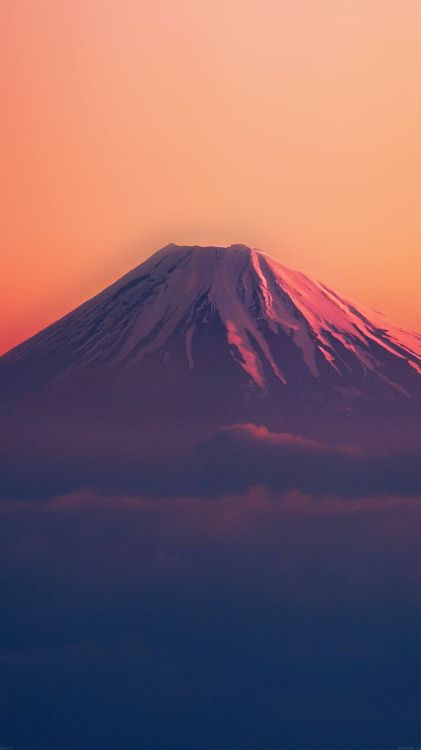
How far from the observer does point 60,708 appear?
79312 millimetres

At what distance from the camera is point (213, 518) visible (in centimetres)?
→ 8688

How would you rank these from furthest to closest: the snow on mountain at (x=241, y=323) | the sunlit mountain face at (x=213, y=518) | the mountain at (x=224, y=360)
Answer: the snow on mountain at (x=241, y=323), the mountain at (x=224, y=360), the sunlit mountain face at (x=213, y=518)

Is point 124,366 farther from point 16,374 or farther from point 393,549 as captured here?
point 393,549

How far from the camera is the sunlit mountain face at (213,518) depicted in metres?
79.0

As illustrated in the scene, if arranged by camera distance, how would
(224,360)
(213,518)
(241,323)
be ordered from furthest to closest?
1. (241,323)
2. (224,360)
3. (213,518)

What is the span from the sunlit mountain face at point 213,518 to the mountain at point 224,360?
13cm

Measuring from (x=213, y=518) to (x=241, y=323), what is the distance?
12248mm

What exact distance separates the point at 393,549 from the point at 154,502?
45.7ft

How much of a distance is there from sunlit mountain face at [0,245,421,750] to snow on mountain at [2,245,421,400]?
0.14m

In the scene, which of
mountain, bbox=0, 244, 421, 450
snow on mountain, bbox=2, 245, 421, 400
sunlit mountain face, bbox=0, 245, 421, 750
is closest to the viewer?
sunlit mountain face, bbox=0, 245, 421, 750

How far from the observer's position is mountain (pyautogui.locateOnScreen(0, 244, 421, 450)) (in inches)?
3474

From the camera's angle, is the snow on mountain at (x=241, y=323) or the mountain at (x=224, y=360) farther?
the snow on mountain at (x=241, y=323)

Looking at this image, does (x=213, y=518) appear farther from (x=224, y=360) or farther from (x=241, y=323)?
(x=241, y=323)

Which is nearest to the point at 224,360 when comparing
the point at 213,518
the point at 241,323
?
the point at 241,323
